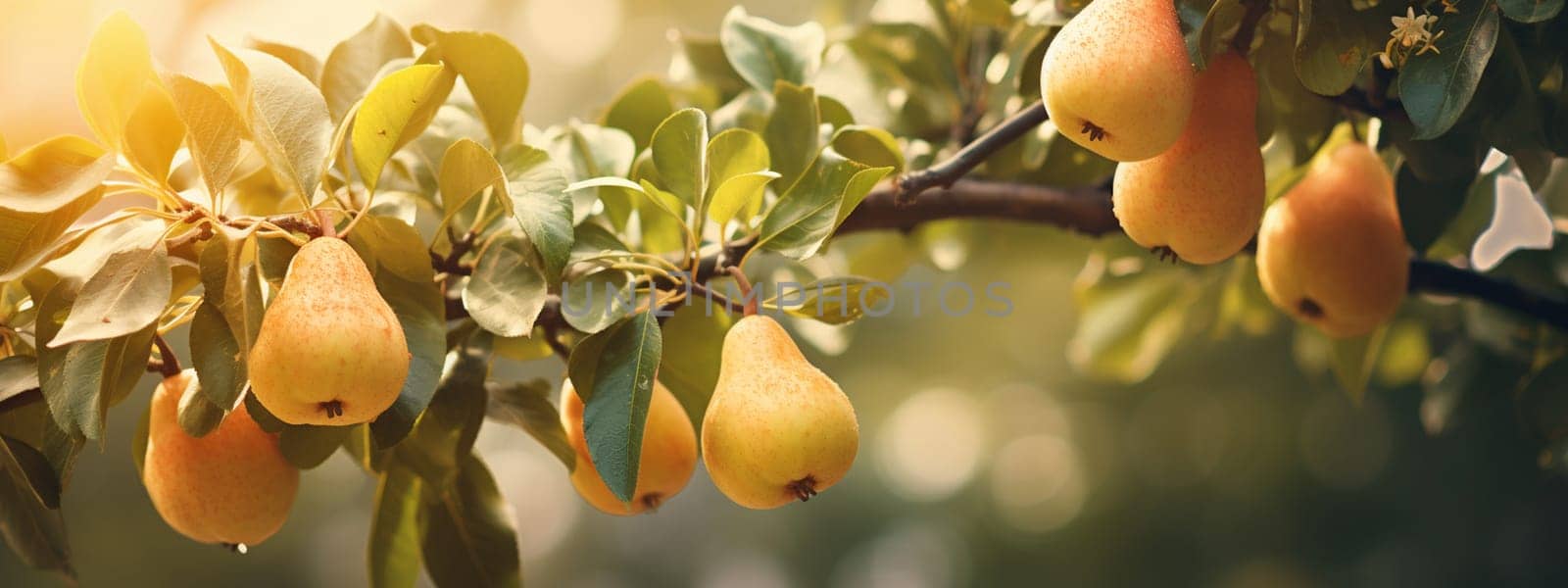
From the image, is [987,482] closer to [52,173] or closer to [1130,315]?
[1130,315]

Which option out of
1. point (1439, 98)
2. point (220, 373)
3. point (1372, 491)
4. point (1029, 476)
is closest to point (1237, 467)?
point (1372, 491)

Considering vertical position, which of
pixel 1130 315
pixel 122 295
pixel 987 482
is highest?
pixel 122 295

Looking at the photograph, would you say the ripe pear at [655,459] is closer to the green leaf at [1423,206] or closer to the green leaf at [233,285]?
the green leaf at [233,285]

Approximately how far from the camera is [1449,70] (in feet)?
1.63

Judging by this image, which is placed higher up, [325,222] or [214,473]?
[325,222]

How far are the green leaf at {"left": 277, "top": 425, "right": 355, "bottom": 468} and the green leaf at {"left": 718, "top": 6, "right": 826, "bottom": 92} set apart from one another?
34cm

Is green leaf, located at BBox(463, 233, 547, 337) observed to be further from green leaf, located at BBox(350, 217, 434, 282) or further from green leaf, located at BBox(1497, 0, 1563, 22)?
green leaf, located at BBox(1497, 0, 1563, 22)

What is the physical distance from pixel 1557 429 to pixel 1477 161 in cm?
24

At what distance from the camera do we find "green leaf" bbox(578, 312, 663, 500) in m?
0.48

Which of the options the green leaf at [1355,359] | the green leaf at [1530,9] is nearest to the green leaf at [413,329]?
the green leaf at [1530,9]

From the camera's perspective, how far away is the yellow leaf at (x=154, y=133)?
510 mm

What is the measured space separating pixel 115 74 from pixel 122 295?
12 cm

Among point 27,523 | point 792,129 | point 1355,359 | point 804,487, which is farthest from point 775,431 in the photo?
point 1355,359

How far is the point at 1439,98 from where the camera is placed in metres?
0.49
